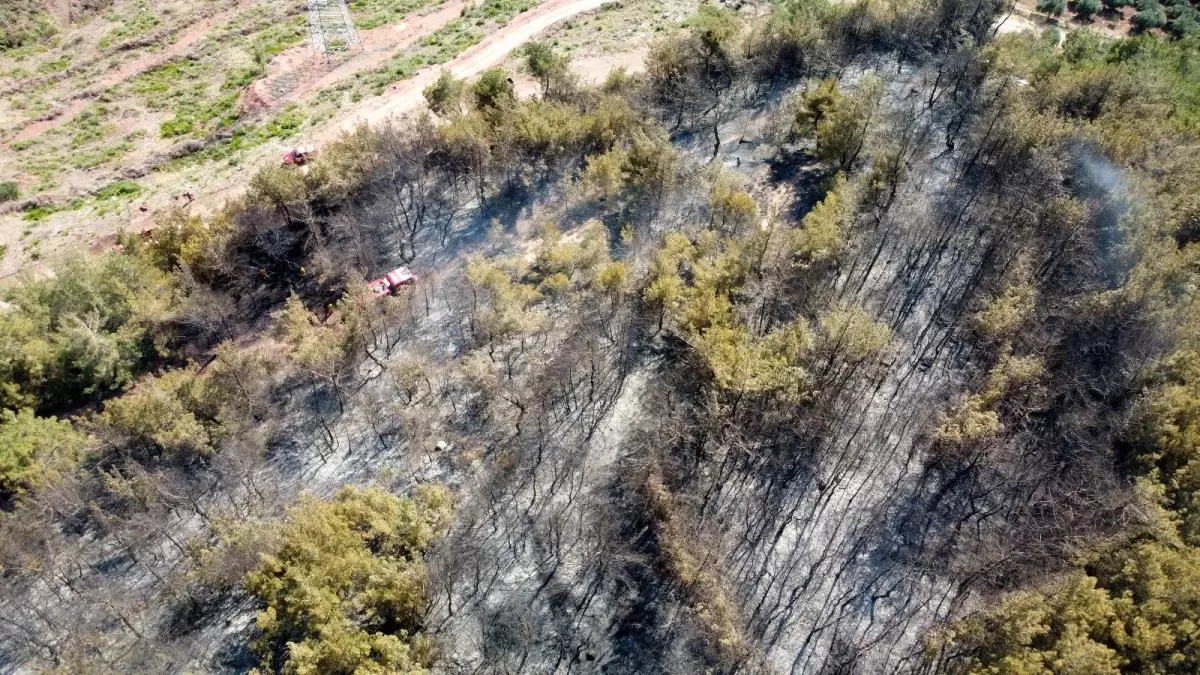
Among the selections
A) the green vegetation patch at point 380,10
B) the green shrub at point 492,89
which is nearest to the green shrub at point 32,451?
the green shrub at point 492,89

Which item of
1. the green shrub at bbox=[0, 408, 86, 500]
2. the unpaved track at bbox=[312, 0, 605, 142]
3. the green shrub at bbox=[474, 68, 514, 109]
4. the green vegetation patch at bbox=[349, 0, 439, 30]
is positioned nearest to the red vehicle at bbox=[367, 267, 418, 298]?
the green shrub at bbox=[474, 68, 514, 109]

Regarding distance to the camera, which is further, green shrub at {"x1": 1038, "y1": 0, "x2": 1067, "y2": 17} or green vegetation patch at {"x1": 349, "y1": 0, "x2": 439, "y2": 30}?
green vegetation patch at {"x1": 349, "y1": 0, "x2": 439, "y2": 30}

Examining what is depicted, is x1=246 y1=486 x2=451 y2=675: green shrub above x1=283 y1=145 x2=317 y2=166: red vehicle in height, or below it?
below

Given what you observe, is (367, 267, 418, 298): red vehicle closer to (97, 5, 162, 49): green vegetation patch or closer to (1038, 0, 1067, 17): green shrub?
(97, 5, 162, 49): green vegetation patch

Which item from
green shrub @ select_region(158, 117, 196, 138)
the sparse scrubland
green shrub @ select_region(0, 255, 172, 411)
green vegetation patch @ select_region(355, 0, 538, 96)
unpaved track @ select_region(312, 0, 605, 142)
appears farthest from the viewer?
green vegetation patch @ select_region(355, 0, 538, 96)

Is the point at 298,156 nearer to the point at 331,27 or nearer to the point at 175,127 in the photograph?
the point at 175,127
